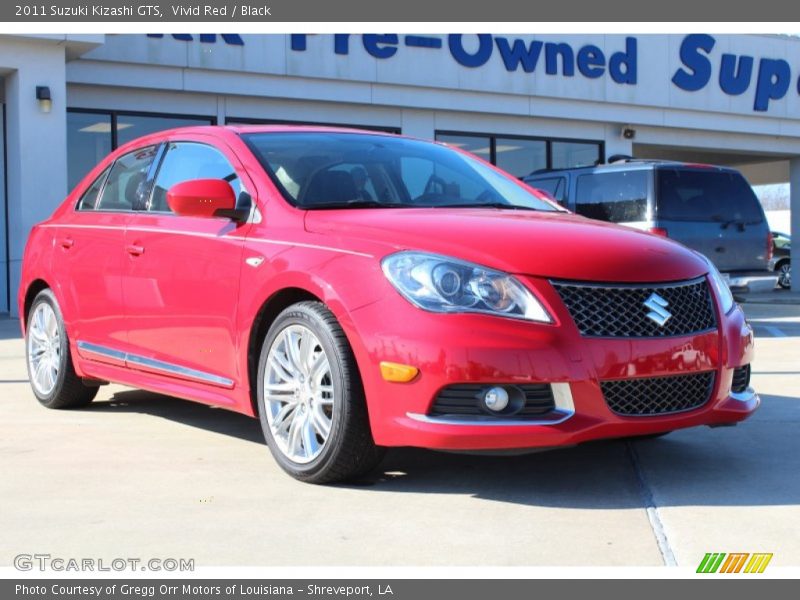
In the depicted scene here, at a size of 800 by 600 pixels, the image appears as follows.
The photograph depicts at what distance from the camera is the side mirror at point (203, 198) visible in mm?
5172

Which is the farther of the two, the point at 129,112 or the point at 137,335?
the point at 129,112

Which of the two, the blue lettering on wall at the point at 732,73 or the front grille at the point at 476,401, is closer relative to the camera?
the front grille at the point at 476,401

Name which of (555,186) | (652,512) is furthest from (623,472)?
(555,186)

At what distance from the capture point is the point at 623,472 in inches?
196

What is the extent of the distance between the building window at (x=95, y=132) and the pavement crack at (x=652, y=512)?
39.8 ft

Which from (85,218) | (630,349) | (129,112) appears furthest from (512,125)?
(630,349)

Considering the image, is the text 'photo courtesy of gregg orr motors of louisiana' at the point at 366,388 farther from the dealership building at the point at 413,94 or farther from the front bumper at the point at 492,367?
the dealership building at the point at 413,94

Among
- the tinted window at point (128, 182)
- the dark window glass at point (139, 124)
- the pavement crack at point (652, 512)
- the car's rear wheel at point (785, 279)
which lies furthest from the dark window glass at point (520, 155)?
the pavement crack at point (652, 512)

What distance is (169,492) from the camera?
4609 millimetres

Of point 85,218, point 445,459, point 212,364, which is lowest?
point 445,459

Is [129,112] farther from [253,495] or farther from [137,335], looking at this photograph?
[253,495]

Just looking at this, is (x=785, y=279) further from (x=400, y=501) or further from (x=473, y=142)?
(x=400, y=501)

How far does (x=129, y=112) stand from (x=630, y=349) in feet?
43.8

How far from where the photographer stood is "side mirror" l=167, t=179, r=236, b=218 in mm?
5172
